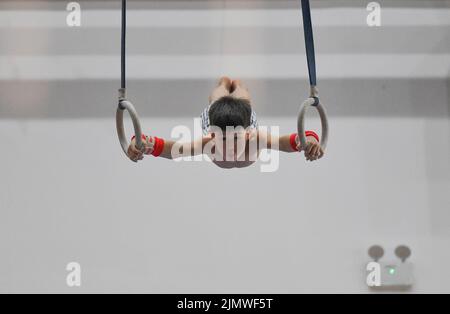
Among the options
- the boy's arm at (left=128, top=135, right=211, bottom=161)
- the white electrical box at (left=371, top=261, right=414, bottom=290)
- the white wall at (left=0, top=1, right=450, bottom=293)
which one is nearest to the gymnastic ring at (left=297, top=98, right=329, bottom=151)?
the boy's arm at (left=128, top=135, right=211, bottom=161)

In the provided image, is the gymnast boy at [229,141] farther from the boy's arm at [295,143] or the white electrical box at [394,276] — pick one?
the white electrical box at [394,276]

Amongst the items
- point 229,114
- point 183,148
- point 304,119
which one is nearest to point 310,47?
point 304,119

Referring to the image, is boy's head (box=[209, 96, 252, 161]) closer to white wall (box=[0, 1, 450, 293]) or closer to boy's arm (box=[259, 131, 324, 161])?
boy's arm (box=[259, 131, 324, 161])

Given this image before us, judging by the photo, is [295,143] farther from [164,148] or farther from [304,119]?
[164,148]

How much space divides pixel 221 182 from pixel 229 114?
132cm

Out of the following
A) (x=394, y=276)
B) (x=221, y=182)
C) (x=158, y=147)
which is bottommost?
(x=394, y=276)

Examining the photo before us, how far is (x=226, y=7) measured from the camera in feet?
11.6

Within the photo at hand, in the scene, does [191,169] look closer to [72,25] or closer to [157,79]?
[157,79]

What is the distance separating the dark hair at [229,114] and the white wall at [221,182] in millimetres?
1273

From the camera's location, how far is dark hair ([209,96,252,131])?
2109mm

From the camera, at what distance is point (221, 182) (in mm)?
3396

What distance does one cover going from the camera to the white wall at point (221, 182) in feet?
11.0

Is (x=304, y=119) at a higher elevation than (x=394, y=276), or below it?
higher

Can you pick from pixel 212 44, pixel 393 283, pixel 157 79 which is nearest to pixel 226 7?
pixel 212 44
